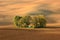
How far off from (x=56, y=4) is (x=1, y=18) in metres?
20.2

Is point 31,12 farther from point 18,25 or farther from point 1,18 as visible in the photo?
point 18,25

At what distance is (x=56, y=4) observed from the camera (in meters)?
71.4

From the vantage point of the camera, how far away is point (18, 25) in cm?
3316

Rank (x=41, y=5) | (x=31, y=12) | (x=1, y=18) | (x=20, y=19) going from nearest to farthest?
(x=20, y=19) → (x=1, y=18) → (x=31, y=12) → (x=41, y=5)

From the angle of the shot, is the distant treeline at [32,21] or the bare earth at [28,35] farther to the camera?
the distant treeline at [32,21]

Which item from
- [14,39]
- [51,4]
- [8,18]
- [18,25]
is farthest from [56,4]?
[14,39]

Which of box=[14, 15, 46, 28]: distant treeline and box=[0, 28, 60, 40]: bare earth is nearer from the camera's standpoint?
box=[0, 28, 60, 40]: bare earth

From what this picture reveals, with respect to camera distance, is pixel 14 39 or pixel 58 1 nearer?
pixel 14 39

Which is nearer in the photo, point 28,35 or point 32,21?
point 28,35

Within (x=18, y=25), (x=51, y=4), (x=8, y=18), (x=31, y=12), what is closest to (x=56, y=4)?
(x=51, y=4)

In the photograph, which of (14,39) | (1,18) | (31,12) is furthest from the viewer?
(31,12)

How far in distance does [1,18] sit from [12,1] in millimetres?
21714

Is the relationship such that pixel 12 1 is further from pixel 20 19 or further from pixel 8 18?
pixel 20 19

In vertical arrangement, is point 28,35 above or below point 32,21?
below
